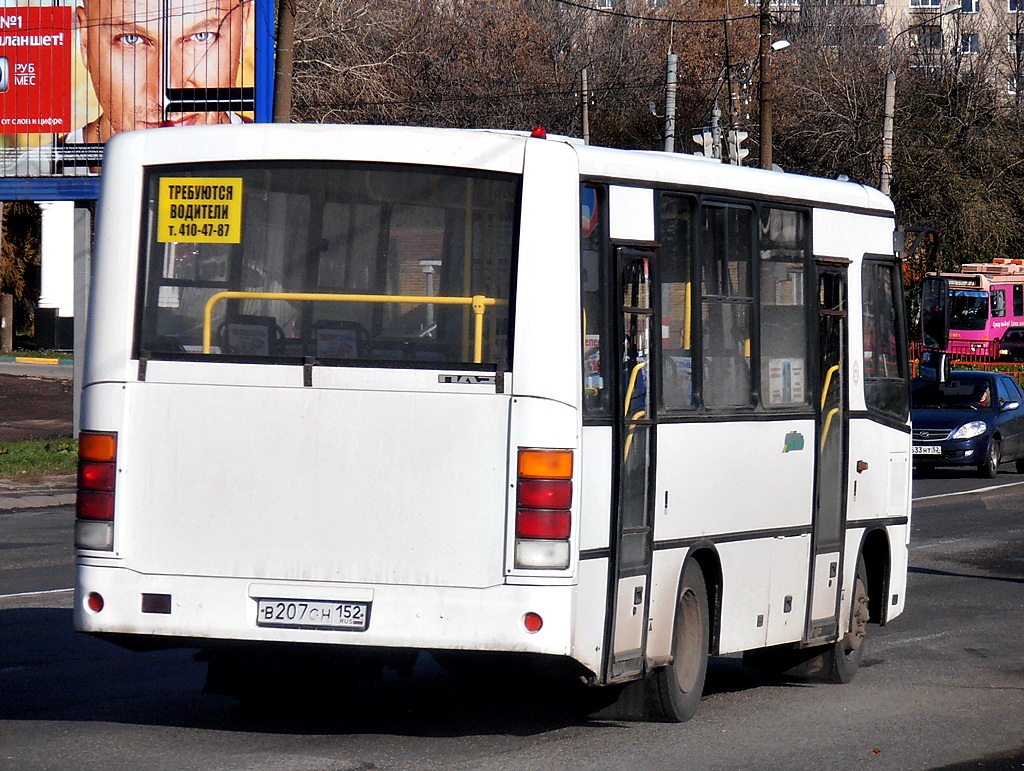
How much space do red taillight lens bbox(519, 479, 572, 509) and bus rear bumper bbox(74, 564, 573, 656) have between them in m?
0.32

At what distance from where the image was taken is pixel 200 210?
7.02 m

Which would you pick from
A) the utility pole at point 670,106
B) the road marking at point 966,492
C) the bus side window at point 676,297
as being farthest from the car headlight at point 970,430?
the bus side window at point 676,297

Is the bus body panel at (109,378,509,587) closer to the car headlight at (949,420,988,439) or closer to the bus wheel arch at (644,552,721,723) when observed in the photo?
the bus wheel arch at (644,552,721,723)

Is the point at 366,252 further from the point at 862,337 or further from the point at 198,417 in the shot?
the point at 862,337

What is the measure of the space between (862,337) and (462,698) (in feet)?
10.3

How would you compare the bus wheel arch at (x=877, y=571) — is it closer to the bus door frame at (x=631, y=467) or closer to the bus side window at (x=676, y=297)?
the bus side window at (x=676, y=297)

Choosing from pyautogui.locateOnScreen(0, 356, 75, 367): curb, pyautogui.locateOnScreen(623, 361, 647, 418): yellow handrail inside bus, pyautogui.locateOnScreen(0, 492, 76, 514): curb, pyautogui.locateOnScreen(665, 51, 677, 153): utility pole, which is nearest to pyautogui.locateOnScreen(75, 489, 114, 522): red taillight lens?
pyautogui.locateOnScreen(623, 361, 647, 418): yellow handrail inside bus

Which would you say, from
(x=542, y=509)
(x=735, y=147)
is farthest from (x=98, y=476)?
(x=735, y=147)

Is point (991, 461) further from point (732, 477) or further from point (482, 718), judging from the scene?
point (482, 718)

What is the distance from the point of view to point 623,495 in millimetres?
7129

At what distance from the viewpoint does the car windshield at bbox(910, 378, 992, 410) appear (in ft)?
84.4

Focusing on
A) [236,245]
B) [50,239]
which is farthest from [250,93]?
[50,239]

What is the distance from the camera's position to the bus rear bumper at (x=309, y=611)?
6531 mm

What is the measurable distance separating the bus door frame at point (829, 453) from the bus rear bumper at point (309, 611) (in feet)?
9.06
